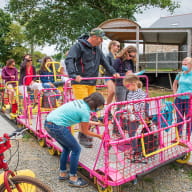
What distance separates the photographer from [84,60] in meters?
4.13

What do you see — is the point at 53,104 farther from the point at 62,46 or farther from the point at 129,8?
the point at 62,46

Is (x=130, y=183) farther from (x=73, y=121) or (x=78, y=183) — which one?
(x=73, y=121)

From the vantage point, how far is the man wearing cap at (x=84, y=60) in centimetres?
395

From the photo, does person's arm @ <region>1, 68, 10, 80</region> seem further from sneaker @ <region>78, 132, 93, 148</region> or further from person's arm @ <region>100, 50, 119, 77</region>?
sneaker @ <region>78, 132, 93, 148</region>

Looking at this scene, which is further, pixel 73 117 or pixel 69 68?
pixel 69 68

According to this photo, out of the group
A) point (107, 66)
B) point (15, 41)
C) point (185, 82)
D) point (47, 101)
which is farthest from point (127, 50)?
point (15, 41)

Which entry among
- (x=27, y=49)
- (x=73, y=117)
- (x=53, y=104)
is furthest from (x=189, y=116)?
(x=27, y=49)

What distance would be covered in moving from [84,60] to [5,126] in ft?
13.4

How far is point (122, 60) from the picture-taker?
4789mm

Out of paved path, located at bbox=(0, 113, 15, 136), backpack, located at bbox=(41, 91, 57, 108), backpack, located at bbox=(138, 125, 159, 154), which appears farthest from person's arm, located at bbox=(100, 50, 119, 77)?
paved path, located at bbox=(0, 113, 15, 136)

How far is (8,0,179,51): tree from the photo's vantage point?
66.9 ft

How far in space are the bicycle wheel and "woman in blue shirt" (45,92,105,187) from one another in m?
0.88

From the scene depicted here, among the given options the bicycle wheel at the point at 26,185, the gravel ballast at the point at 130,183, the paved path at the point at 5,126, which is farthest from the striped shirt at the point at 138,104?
the paved path at the point at 5,126

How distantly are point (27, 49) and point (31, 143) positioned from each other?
132 feet
